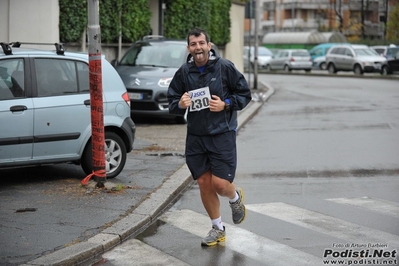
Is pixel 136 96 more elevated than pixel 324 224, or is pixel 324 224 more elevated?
pixel 136 96

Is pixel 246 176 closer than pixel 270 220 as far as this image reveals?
No

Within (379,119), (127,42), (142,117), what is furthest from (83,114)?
(127,42)

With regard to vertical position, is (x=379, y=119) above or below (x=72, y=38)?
below

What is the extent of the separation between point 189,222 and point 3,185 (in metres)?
2.91

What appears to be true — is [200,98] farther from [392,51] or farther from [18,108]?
[392,51]

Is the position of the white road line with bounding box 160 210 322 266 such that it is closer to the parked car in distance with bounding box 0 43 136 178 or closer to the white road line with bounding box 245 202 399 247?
the white road line with bounding box 245 202 399 247

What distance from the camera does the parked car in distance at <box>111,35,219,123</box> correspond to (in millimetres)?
17953

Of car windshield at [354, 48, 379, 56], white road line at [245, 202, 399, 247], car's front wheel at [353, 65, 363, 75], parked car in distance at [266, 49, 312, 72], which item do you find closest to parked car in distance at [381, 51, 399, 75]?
car's front wheel at [353, 65, 363, 75]

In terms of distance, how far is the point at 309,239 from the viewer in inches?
296

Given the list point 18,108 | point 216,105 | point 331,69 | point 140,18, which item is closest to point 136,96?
point 140,18

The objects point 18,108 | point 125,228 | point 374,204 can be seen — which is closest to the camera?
point 125,228

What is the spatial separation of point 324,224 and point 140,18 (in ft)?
54.1

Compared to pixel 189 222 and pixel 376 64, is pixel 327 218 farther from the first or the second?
pixel 376 64

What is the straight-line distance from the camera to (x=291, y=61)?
54969 millimetres
